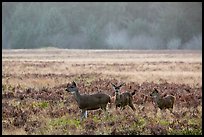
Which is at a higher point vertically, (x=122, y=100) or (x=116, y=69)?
(x=116, y=69)

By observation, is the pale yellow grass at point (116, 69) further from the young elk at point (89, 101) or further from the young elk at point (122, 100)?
the young elk at point (89, 101)

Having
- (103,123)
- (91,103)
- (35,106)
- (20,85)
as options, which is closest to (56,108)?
(35,106)

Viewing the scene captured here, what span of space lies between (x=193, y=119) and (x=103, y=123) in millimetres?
3131

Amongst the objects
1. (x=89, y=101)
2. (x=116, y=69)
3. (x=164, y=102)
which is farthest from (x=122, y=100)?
(x=116, y=69)

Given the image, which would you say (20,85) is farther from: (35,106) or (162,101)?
(162,101)

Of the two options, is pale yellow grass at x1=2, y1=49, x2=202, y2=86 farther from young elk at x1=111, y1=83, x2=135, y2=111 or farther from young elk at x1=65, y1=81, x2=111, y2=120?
young elk at x1=65, y1=81, x2=111, y2=120

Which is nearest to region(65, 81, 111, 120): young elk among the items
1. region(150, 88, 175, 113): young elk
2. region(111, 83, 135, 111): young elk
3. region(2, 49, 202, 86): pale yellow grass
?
region(111, 83, 135, 111): young elk

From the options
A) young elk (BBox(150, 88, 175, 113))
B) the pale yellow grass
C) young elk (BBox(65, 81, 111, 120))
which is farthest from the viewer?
the pale yellow grass

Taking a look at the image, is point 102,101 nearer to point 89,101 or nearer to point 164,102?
point 89,101

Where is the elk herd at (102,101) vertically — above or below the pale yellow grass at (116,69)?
below

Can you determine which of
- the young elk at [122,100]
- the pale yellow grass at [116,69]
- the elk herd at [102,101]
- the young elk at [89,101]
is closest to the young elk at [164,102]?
the elk herd at [102,101]

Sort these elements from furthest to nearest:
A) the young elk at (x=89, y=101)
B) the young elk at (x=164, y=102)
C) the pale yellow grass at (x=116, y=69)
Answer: the pale yellow grass at (x=116, y=69) < the young elk at (x=164, y=102) < the young elk at (x=89, y=101)

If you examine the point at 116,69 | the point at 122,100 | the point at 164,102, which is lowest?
the point at 164,102

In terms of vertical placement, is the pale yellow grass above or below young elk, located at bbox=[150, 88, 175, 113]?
above
